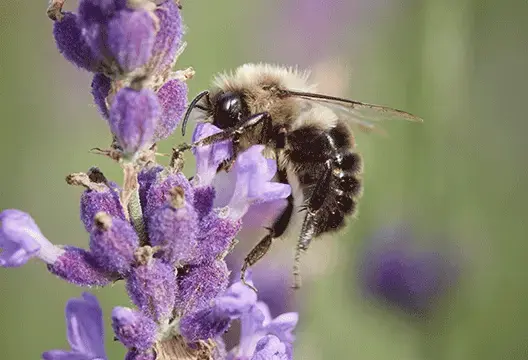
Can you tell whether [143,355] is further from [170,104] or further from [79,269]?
[170,104]

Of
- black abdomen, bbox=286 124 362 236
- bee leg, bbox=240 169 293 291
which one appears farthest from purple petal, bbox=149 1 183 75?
black abdomen, bbox=286 124 362 236

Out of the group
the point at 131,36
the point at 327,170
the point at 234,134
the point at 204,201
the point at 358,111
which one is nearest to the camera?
the point at 131,36

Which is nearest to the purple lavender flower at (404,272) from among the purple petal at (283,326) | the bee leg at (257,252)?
the bee leg at (257,252)

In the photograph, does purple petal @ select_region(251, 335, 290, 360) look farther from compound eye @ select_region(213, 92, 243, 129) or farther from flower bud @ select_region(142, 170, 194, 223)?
compound eye @ select_region(213, 92, 243, 129)

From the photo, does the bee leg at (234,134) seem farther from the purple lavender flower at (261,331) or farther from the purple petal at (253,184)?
the purple lavender flower at (261,331)

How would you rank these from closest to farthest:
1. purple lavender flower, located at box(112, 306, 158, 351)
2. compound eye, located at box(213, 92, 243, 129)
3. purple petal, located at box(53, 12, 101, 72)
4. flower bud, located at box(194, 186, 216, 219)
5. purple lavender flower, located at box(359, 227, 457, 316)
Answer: purple lavender flower, located at box(112, 306, 158, 351) → purple petal, located at box(53, 12, 101, 72) → flower bud, located at box(194, 186, 216, 219) → compound eye, located at box(213, 92, 243, 129) → purple lavender flower, located at box(359, 227, 457, 316)

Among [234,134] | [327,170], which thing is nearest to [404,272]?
[327,170]
